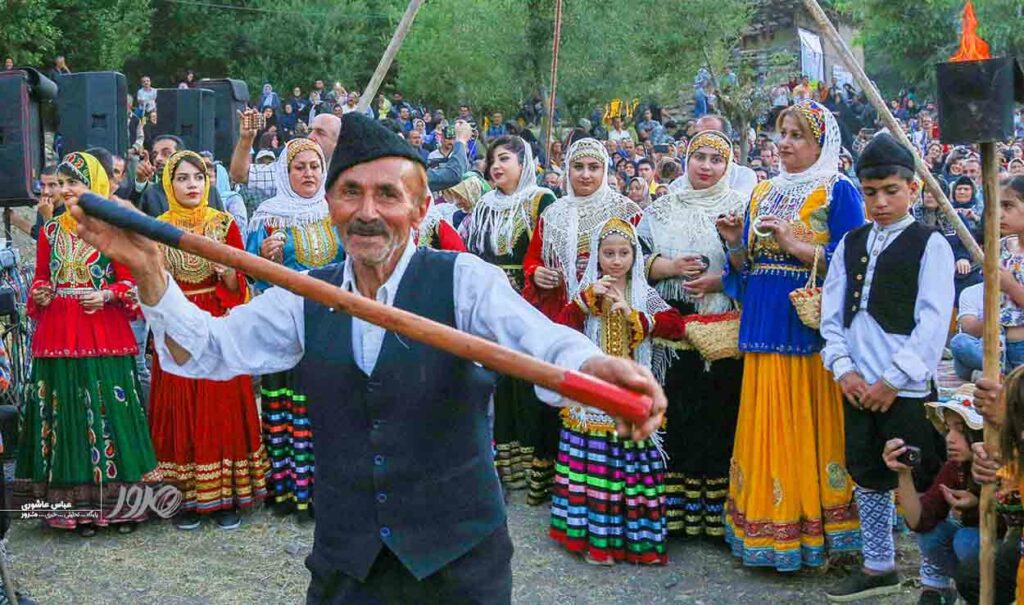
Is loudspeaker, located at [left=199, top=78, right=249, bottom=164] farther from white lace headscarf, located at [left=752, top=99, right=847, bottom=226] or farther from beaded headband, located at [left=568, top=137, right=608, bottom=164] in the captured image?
white lace headscarf, located at [left=752, top=99, right=847, bottom=226]

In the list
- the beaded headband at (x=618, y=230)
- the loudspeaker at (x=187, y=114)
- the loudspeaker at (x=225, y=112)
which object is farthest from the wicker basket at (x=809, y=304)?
the loudspeaker at (x=225, y=112)

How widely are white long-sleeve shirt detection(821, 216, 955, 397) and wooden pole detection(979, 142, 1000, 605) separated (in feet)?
2.27

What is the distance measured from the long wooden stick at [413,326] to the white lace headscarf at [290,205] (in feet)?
11.3

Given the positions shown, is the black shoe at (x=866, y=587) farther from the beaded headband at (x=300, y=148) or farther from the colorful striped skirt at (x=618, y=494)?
the beaded headband at (x=300, y=148)

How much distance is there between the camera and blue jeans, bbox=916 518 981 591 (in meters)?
4.26

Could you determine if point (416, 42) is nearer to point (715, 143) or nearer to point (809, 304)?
point (715, 143)

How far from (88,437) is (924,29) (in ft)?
105

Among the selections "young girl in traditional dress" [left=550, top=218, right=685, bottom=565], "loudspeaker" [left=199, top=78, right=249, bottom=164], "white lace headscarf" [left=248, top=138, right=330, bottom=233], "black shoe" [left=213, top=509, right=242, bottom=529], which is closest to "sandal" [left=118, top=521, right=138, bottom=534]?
"black shoe" [left=213, top=509, right=242, bottom=529]

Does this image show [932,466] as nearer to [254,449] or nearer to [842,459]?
[842,459]

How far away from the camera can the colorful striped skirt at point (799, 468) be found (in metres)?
4.82

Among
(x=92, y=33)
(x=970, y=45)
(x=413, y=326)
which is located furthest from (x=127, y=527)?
(x=92, y=33)

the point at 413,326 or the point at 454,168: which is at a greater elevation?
the point at 454,168

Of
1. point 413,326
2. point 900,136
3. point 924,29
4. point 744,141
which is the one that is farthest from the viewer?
point 924,29

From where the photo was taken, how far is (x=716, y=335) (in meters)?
5.18
